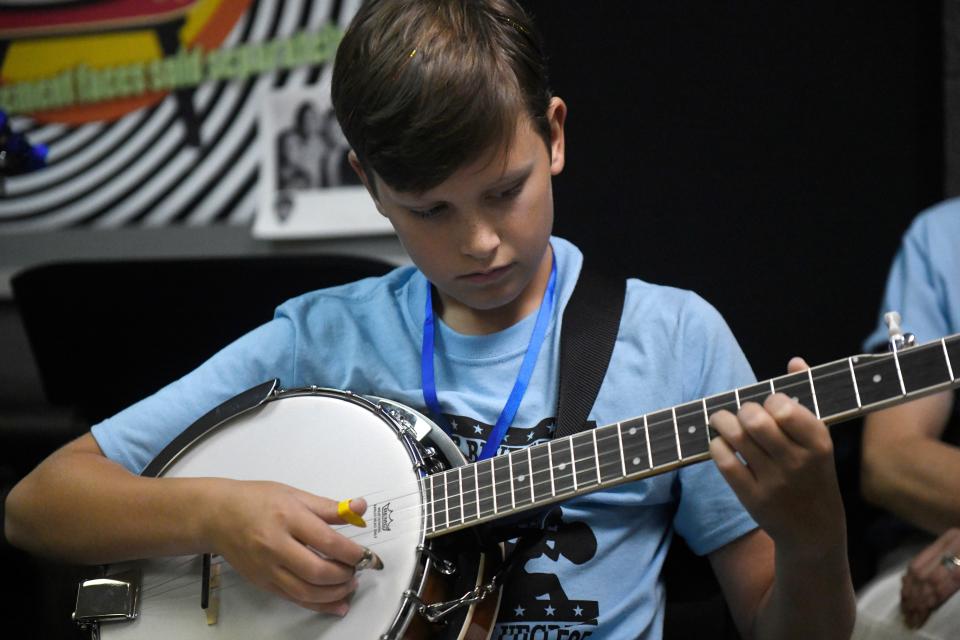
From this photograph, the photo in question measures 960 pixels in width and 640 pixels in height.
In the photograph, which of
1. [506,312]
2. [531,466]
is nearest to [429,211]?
[506,312]

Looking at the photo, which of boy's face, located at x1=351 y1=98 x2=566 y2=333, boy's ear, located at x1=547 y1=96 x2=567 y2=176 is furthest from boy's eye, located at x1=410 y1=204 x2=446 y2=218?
boy's ear, located at x1=547 y1=96 x2=567 y2=176

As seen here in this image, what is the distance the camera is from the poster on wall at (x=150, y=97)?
192 centimetres

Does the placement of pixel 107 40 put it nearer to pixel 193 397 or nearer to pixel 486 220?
pixel 193 397

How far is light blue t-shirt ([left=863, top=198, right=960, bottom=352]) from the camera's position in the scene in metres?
1.26

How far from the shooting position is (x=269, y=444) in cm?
104

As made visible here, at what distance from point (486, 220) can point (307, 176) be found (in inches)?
39.4

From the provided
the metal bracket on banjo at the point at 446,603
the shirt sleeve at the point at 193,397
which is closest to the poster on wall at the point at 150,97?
the shirt sleeve at the point at 193,397

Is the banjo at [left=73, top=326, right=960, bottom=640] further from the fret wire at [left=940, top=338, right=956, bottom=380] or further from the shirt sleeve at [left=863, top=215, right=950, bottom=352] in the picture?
the shirt sleeve at [left=863, top=215, right=950, bottom=352]

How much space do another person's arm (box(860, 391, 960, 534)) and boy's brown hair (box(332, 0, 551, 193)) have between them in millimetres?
620

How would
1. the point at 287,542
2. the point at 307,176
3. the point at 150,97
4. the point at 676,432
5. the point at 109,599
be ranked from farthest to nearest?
the point at 150,97 < the point at 307,176 < the point at 109,599 < the point at 287,542 < the point at 676,432

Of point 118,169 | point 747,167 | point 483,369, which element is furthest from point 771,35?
point 118,169

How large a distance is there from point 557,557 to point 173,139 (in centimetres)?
139

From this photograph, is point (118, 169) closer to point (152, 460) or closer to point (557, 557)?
point (152, 460)

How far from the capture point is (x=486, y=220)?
96 centimetres
